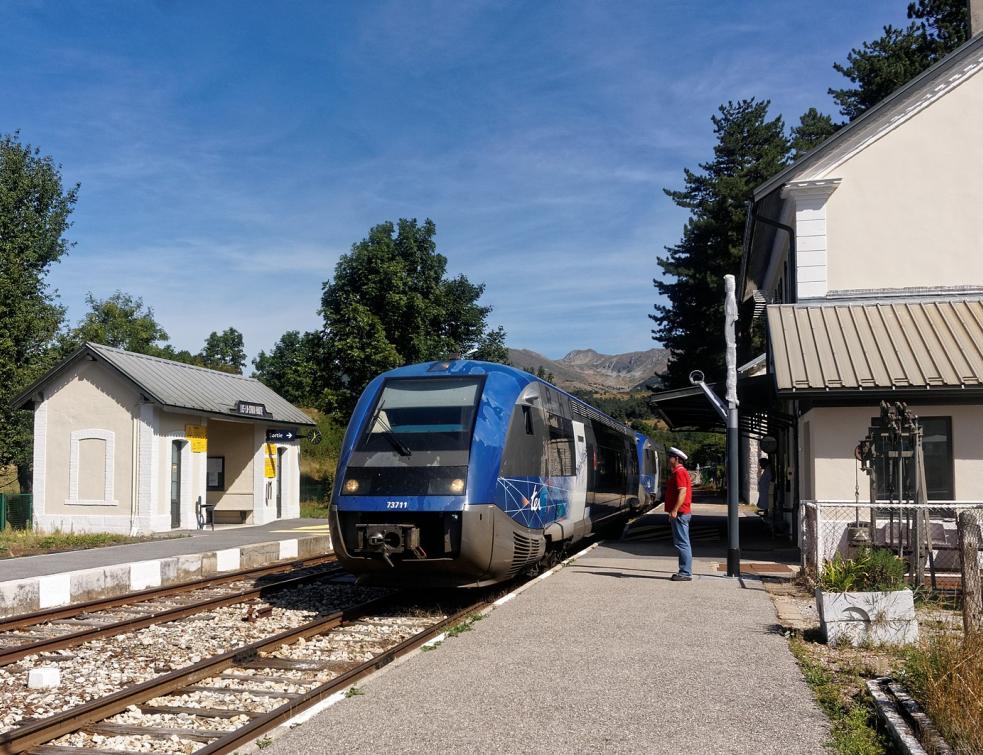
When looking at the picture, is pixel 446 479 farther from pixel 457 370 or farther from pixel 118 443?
pixel 118 443

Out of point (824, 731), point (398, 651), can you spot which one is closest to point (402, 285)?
point (398, 651)

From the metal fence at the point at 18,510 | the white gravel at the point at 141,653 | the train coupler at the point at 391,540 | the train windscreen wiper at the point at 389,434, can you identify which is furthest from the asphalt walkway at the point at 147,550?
the train coupler at the point at 391,540

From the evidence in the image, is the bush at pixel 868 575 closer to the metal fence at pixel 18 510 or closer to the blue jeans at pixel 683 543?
the blue jeans at pixel 683 543

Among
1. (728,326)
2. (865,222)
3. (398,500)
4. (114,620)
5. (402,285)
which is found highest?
(402,285)

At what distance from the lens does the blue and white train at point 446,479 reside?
33.2 feet

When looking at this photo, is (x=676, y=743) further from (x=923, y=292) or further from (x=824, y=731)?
(x=923, y=292)

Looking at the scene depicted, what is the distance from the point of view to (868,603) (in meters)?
8.31

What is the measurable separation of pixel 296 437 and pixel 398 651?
24017 mm

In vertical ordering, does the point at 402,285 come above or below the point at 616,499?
above

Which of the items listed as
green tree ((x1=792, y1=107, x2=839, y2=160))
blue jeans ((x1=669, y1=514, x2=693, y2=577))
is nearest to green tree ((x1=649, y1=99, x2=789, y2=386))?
green tree ((x1=792, y1=107, x2=839, y2=160))

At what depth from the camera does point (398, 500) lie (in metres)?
10.2

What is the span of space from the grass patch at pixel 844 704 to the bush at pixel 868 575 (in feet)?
2.25

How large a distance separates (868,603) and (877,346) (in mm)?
7556

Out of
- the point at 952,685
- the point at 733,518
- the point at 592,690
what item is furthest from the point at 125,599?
the point at 952,685
